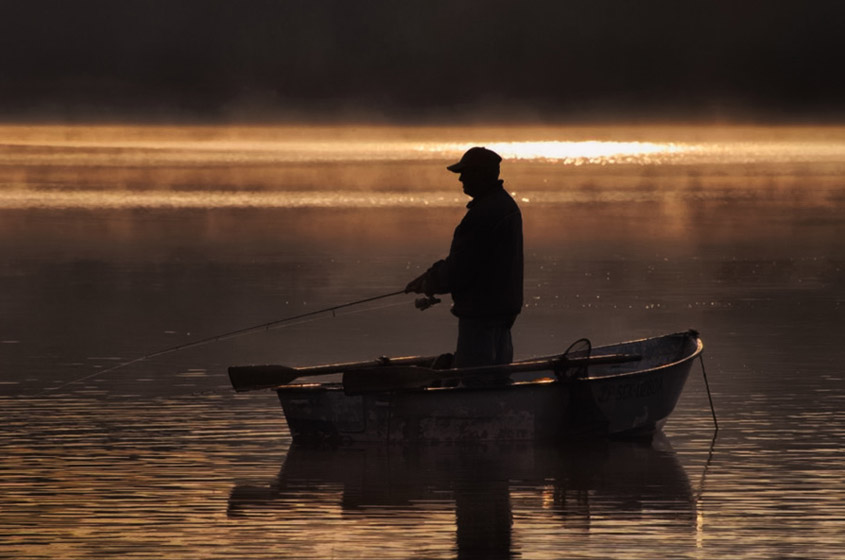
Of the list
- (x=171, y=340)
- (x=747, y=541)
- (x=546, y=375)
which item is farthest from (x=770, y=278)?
(x=747, y=541)

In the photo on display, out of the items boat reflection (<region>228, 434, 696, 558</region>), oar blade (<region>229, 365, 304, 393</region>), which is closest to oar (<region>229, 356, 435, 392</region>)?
oar blade (<region>229, 365, 304, 393</region>)

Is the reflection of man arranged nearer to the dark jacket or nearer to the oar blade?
the dark jacket

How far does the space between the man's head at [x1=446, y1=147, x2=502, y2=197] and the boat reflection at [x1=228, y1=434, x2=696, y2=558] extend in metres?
1.65

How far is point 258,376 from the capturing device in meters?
13.9

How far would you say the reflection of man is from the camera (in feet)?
44.0

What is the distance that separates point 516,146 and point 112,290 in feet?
335

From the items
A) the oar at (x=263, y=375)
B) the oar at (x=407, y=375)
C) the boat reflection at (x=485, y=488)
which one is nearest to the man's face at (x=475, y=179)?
the oar at (x=407, y=375)

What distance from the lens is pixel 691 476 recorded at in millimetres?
12461

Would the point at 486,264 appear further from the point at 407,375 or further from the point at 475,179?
the point at 407,375

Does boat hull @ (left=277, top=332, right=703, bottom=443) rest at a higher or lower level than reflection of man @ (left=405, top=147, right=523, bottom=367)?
lower

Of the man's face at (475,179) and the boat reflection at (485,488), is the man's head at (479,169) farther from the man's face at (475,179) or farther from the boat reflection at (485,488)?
the boat reflection at (485,488)

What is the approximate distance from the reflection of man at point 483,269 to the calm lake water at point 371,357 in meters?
0.72

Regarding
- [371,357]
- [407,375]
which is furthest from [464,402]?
[371,357]

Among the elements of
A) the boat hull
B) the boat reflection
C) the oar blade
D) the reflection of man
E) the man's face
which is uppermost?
the man's face
